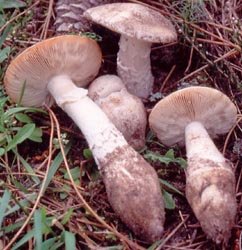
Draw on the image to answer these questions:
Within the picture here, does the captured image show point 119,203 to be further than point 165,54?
No

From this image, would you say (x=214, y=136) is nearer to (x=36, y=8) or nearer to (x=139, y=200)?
(x=139, y=200)

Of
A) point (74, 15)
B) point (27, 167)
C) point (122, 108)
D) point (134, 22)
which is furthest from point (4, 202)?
point (74, 15)

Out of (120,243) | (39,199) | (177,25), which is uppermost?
(177,25)

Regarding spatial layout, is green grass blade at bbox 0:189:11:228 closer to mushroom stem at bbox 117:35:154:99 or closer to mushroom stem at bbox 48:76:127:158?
mushroom stem at bbox 48:76:127:158

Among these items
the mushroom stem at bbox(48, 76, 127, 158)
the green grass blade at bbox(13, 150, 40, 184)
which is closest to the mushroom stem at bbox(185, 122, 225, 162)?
the mushroom stem at bbox(48, 76, 127, 158)

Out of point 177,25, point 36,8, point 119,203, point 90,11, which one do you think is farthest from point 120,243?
point 36,8
